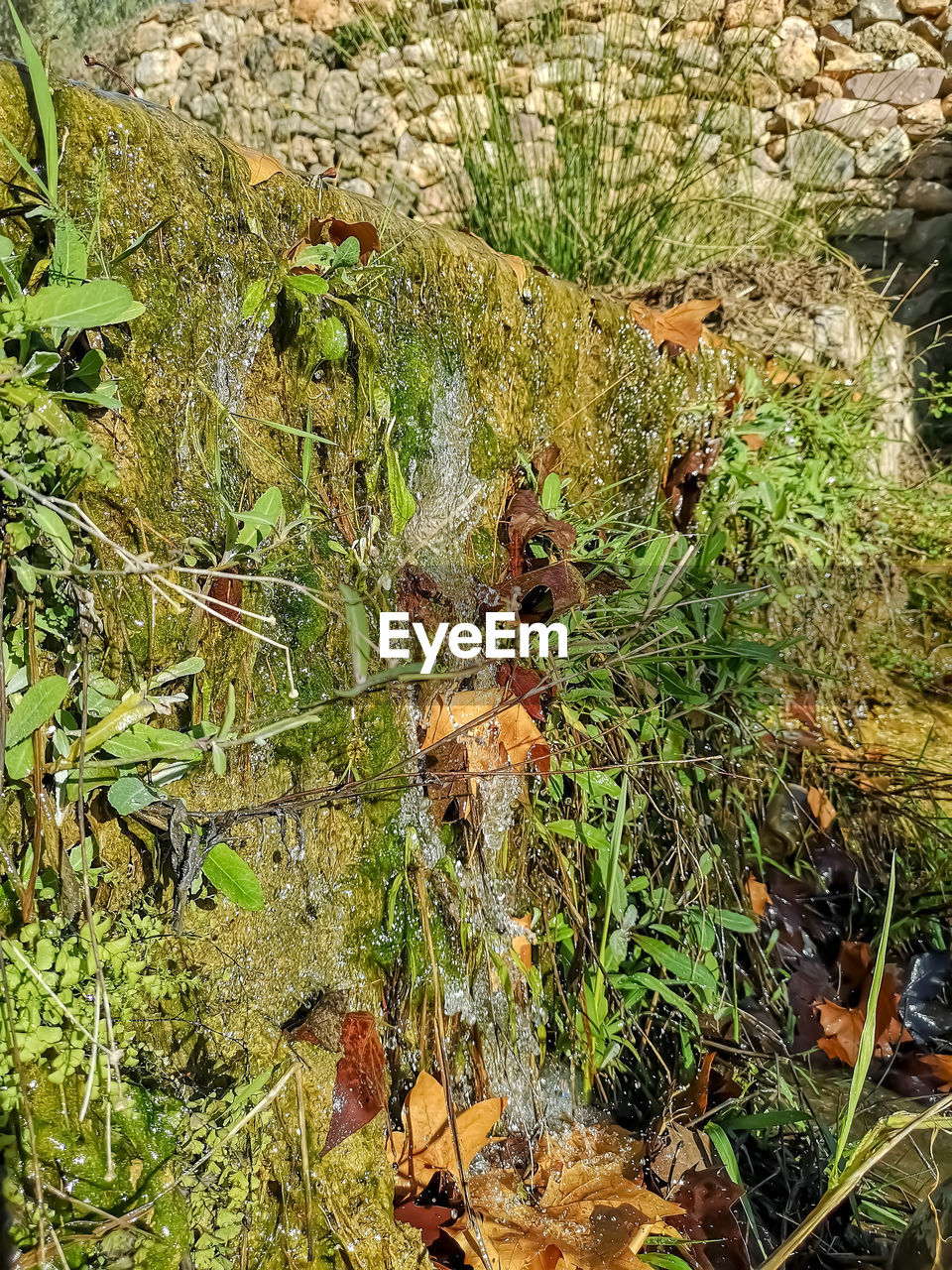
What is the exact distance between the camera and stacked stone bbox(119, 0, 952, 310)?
3021 mm

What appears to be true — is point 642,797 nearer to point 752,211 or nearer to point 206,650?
point 206,650

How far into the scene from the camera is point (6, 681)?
0.95m

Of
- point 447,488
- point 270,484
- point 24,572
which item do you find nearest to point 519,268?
point 447,488

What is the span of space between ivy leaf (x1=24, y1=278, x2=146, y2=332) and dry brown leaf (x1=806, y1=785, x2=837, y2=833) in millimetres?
2071

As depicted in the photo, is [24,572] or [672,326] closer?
[24,572]

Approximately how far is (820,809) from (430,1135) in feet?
4.75

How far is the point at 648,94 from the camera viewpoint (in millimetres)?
2850

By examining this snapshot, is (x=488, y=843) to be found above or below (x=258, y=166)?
below

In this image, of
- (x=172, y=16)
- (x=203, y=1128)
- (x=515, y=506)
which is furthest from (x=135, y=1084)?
(x=172, y=16)

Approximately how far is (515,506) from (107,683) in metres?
1.09

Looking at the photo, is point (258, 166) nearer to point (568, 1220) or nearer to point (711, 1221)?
point (568, 1220)

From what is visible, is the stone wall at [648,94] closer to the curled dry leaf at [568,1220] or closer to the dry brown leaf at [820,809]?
the dry brown leaf at [820,809]

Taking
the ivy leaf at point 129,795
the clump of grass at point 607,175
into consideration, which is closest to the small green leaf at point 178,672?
the ivy leaf at point 129,795

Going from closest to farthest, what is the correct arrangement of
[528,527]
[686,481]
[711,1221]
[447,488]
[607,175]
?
[711,1221]
[447,488]
[528,527]
[686,481]
[607,175]
